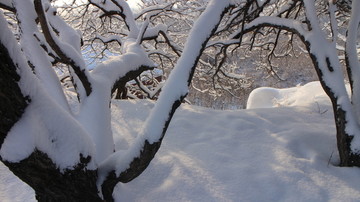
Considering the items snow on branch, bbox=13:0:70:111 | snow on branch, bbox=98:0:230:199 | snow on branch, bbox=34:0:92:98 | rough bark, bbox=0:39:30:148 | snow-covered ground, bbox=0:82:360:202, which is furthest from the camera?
snow-covered ground, bbox=0:82:360:202

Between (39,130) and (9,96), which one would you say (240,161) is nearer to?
(39,130)

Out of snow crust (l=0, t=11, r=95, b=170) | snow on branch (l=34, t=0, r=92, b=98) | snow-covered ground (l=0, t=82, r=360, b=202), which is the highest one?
snow on branch (l=34, t=0, r=92, b=98)

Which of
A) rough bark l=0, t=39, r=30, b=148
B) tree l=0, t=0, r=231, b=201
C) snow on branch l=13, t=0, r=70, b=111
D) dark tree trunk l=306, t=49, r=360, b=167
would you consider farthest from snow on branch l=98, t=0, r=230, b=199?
dark tree trunk l=306, t=49, r=360, b=167

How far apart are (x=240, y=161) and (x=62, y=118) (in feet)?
5.86

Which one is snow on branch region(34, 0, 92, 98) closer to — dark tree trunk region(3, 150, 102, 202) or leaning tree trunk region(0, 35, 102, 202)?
leaning tree trunk region(0, 35, 102, 202)

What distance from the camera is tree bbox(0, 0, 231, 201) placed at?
1.48m

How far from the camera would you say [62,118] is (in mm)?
1670

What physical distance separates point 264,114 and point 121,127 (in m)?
1.97

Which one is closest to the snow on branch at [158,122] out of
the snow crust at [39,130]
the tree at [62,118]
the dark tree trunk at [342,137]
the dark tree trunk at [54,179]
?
the tree at [62,118]

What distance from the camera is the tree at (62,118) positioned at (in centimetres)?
148

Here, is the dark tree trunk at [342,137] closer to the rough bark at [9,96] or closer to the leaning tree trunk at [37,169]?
the leaning tree trunk at [37,169]

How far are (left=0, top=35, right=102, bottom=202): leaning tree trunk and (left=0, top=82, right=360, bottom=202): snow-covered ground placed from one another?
539 millimetres

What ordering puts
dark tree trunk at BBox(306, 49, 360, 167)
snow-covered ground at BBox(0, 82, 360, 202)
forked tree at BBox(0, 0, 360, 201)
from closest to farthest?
1. forked tree at BBox(0, 0, 360, 201)
2. snow-covered ground at BBox(0, 82, 360, 202)
3. dark tree trunk at BBox(306, 49, 360, 167)

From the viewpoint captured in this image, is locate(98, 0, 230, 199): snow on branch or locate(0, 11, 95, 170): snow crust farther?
locate(98, 0, 230, 199): snow on branch
